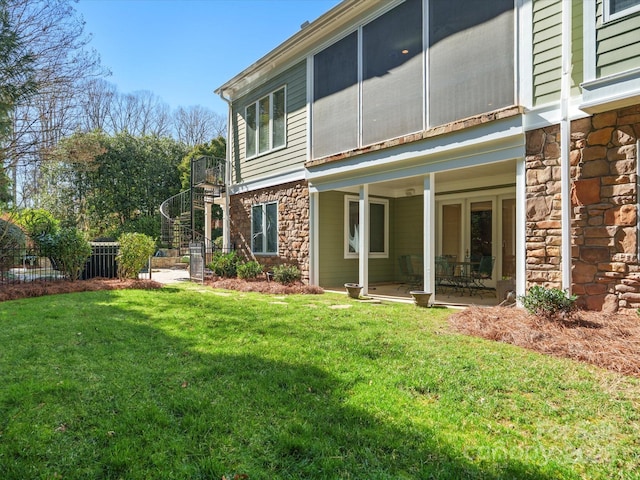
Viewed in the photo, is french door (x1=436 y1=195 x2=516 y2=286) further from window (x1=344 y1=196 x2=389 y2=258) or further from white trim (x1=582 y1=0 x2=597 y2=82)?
white trim (x1=582 y1=0 x2=597 y2=82)

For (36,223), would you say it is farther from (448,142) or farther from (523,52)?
(523,52)

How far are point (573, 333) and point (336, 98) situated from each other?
21.6 ft

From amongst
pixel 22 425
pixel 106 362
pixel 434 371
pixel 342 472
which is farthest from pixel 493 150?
pixel 22 425

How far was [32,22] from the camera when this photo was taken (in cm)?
844

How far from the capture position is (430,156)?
677 cm

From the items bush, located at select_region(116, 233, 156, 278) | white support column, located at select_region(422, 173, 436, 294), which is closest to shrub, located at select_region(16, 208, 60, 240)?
bush, located at select_region(116, 233, 156, 278)

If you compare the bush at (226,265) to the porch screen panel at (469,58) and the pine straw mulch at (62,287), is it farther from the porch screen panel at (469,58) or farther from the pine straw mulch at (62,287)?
the porch screen panel at (469,58)

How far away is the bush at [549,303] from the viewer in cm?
457

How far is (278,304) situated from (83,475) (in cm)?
484

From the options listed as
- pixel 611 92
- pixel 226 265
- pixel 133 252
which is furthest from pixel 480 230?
pixel 133 252

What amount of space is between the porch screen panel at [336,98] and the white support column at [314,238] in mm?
1087

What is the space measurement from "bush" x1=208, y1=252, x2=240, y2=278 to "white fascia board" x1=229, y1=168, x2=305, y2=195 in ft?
6.69

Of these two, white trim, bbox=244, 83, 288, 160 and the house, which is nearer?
the house

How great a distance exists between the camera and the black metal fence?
8825 mm
